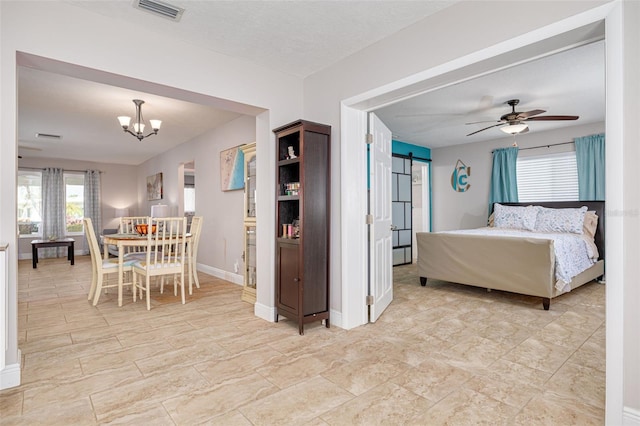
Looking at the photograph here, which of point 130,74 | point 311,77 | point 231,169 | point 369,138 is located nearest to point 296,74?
point 311,77

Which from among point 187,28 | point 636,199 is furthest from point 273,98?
point 636,199

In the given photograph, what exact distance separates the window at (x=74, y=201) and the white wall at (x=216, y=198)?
12.9ft

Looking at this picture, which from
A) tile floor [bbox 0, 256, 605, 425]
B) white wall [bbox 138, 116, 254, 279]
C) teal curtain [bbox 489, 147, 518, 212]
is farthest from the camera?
teal curtain [bbox 489, 147, 518, 212]

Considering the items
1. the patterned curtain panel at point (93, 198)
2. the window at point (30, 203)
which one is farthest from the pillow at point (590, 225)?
the window at point (30, 203)

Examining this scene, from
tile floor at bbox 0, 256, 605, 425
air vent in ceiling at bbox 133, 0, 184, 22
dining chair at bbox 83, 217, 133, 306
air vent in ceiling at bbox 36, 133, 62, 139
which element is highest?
air vent in ceiling at bbox 133, 0, 184, 22

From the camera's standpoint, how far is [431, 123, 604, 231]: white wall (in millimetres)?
6012

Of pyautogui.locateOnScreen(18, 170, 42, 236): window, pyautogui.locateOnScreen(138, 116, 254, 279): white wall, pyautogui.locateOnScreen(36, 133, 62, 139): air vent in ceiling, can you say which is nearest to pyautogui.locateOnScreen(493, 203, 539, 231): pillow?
pyautogui.locateOnScreen(138, 116, 254, 279): white wall

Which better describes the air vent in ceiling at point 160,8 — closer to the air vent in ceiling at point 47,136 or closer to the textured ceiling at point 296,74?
the textured ceiling at point 296,74

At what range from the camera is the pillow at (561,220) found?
5.10 metres

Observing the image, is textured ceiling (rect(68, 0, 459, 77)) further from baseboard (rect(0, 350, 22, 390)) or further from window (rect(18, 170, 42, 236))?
window (rect(18, 170, 42, 236))

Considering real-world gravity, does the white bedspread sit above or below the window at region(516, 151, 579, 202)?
below

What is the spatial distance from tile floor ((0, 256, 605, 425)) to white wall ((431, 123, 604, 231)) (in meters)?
3.15

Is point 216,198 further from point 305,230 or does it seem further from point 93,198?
point 93,198

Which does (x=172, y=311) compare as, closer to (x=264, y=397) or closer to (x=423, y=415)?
(x=264, y=397)
